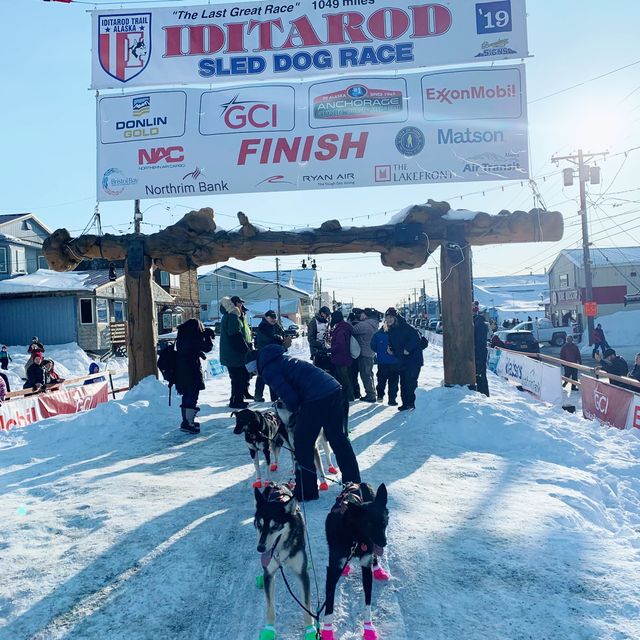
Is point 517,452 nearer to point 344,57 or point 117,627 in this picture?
point 117,627

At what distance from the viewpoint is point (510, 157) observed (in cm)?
885

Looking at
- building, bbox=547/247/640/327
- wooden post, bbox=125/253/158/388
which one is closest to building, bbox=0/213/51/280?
wooden post, bbox=125/253/158/388

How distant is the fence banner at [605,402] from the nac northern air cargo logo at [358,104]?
6457 millimetres

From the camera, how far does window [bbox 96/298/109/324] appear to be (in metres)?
29.8

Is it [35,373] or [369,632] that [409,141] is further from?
[35,373]

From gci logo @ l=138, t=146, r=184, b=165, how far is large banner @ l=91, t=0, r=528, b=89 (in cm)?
120

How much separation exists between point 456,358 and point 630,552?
5.51 metres

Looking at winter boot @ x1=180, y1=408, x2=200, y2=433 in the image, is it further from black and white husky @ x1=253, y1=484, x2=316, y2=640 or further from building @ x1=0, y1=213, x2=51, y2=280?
building @ x1=0, y1=213, x2=51, y2=280

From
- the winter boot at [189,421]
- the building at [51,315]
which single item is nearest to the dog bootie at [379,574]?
the winter boot at [189,421]

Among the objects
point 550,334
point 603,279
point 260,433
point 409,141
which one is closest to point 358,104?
point 409,141

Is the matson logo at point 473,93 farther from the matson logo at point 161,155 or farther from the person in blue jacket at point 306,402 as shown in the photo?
the person in blue jacket at point 306,402

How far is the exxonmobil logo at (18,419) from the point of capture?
941 centimetres

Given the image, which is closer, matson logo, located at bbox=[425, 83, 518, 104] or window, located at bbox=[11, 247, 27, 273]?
matson logo, located at bbox=[425, 83, 518, 104]

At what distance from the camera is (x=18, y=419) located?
10.0 metres
